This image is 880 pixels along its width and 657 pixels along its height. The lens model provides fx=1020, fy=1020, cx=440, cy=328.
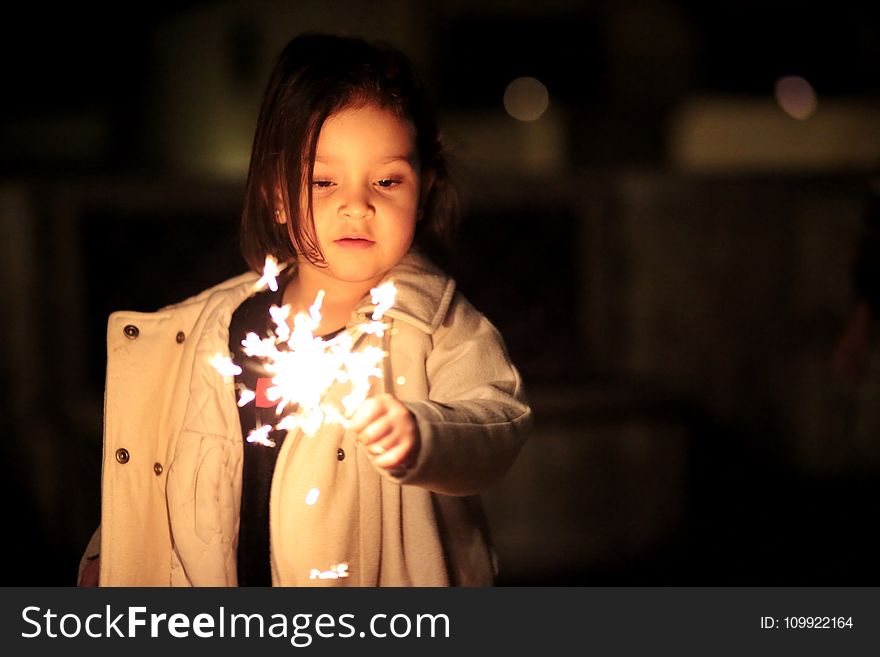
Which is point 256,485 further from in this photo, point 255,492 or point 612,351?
point 612,351

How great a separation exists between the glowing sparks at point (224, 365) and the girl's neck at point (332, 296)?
0.17 meters

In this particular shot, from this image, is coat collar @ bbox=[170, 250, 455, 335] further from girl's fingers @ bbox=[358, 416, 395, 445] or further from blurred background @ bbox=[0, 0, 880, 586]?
blurred background @ bbox=[0, 0, 880, 586]

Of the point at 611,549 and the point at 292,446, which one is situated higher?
the point at 292,446

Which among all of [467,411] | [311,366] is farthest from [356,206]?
[467,411]

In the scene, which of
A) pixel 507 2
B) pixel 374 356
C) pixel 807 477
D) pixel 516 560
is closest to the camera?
pixel 374 356

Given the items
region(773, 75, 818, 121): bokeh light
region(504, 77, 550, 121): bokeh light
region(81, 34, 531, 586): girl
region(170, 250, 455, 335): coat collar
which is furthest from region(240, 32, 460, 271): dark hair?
region(504, 77, 550, 121): bokeh light

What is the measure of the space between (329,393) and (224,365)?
0.25 metres

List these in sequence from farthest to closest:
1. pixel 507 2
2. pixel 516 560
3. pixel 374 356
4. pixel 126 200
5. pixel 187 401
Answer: pixel 507 2, pixel 126 200, pixel 516 560, pixel 187 401, pixel 374 356

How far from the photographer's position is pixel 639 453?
188 inches

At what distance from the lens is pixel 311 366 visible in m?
1.77

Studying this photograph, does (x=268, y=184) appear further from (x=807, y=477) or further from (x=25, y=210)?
(x=807, y=477)

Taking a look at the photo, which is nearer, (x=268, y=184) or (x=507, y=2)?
(x=268, y=184)

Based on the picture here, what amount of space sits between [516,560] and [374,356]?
9.89 ft
